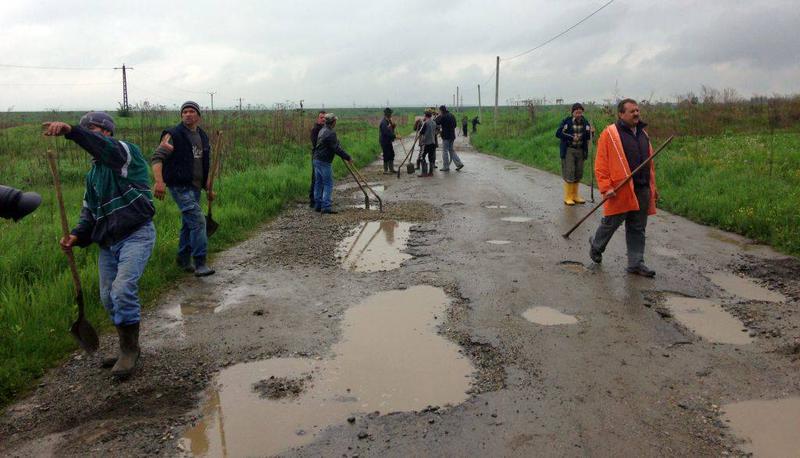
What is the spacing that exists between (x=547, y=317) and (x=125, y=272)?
3.23 metres

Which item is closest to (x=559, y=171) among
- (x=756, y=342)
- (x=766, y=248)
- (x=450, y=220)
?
(x=450, y=220)

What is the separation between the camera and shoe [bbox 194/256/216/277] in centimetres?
646

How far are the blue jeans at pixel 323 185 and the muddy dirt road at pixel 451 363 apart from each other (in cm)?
309

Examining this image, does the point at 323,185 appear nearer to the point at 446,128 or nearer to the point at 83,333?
the point at 83,333

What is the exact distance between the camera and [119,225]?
164 inches

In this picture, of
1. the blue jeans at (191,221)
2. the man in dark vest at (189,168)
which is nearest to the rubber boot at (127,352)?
the man in dark vest at (189,168)

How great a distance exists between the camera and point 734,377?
382 cm

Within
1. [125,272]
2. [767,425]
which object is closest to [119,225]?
[125,272]

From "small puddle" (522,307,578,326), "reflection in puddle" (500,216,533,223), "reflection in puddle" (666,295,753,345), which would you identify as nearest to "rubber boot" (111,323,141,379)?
"small puddle" (522,307,578,326)

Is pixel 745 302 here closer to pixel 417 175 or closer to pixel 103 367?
pixel 103 367

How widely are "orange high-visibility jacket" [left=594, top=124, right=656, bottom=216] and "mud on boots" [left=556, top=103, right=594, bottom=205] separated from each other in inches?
173

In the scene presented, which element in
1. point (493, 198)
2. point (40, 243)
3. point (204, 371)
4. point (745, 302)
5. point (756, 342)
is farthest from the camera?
point (493, 198)

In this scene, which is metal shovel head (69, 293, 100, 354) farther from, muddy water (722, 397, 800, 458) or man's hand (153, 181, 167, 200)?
muddy water (722, 397, 800, 458)

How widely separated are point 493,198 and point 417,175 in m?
4.91
